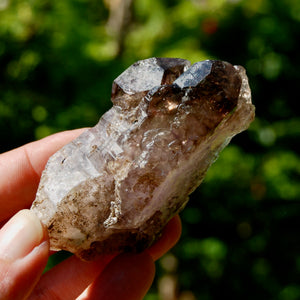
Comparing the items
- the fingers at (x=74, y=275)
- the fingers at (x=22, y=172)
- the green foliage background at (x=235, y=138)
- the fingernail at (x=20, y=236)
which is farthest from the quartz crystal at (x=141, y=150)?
the green foliage background at (x=235, y=138)

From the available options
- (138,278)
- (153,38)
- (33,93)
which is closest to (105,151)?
(138,278)

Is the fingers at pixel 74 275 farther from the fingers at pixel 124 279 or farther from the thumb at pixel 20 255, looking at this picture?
the thumb at pixel 20 255

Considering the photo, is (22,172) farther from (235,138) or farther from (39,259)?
(235,138)

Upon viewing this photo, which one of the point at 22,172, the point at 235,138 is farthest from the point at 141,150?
the point at 235,138

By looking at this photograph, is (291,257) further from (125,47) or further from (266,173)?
(125,47)

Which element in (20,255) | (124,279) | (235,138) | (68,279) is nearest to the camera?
(20,255)

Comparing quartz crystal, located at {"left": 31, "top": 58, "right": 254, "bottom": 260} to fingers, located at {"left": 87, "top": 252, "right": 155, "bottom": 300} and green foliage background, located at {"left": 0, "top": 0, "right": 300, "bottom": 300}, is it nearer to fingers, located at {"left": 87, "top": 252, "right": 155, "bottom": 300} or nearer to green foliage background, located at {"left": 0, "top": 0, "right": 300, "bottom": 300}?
fingers, located at {"left": 87, "top": 252, "right": 155, "bottom": 300}
